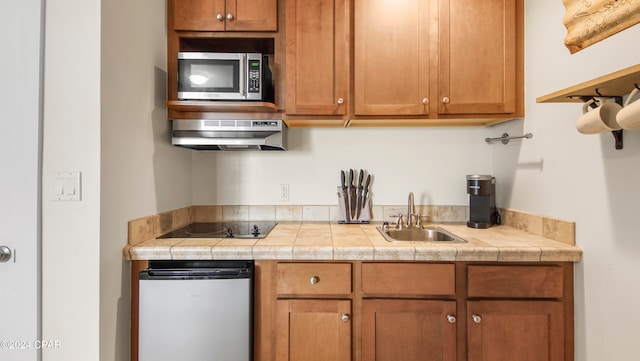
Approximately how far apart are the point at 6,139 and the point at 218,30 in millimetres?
1087

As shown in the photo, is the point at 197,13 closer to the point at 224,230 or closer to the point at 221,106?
the point at 221,106

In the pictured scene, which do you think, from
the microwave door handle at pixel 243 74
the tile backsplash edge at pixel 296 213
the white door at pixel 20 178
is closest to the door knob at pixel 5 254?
the white door at pixel 20 178

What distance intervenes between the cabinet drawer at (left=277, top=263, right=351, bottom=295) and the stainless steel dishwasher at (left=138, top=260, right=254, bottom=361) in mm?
162

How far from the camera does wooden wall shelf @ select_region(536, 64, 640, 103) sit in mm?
882

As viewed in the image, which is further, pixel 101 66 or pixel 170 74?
pixel 170 74

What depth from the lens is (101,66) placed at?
119 centimetres

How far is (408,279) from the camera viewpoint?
132cm

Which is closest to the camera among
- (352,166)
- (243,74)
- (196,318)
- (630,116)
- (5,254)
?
(630,116)

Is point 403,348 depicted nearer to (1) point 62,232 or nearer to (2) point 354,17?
(1) point 62,232

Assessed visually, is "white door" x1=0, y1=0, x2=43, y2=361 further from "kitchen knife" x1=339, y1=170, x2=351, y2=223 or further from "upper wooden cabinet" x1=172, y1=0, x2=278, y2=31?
"kitchen knife" x1=339, y1=170, x2=351, y2=223

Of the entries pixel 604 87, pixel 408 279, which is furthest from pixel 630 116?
pixel 408 279

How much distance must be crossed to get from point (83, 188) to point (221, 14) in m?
1.15

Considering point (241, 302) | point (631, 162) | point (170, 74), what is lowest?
point (241, 302)

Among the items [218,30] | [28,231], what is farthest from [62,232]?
[218,30]
